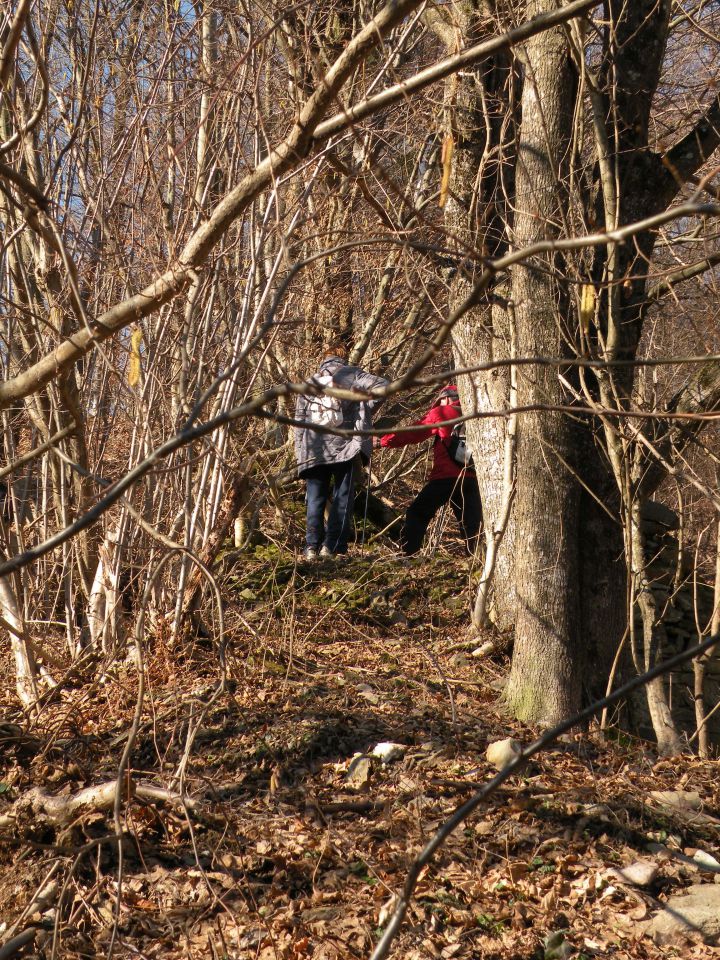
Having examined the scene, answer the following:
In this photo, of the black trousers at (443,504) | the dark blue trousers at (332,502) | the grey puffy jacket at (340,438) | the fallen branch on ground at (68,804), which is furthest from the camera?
the black trousers at (443,504)

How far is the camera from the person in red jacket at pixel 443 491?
288 inches

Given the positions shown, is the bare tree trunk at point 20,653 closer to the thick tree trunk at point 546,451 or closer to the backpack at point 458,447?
the thick tree trunk at point 546,451

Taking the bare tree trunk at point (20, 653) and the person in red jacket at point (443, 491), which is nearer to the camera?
the bare tree trunk at point (20, 653)

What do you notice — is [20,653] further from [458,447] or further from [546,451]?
[458,447]

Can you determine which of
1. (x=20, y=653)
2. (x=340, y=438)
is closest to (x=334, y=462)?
(x=340, y=438)

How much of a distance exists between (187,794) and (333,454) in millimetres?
3366

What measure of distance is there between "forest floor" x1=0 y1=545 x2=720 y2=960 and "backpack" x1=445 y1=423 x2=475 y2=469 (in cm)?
178

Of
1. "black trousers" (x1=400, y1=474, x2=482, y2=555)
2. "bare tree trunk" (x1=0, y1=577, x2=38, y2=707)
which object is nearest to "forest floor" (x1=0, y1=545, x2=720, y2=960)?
"bare tree trunk" (x1=0, y1=577, x2=38, y2=707)

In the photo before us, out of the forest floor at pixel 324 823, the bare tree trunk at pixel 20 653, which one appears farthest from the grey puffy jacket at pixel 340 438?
the bare tree trunk at pixel 20 653

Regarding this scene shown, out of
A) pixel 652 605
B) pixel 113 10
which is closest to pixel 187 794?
pixel 652 605

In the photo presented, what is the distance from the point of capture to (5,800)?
14.4 feet

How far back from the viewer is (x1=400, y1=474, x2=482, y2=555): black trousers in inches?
294

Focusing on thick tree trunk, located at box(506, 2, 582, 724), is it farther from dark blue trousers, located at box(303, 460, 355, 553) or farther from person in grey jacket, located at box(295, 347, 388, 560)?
dark blue trousers, located at box(303, 460, 355, 553)

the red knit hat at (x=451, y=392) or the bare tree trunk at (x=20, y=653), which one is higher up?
the red knit hat at (x=451, y=392)
